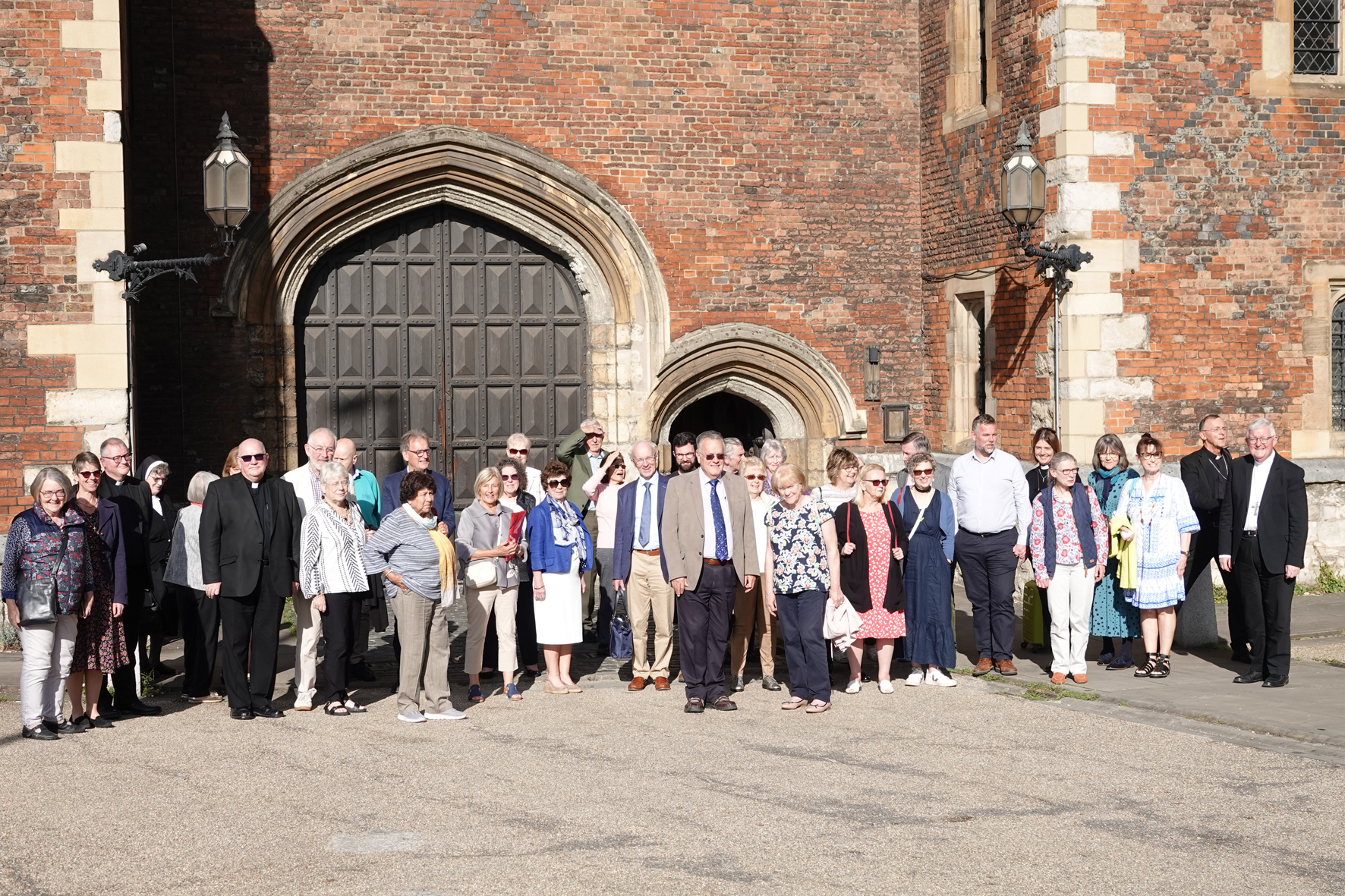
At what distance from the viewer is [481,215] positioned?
14.2 meters

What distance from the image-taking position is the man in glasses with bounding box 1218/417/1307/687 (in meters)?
9.02

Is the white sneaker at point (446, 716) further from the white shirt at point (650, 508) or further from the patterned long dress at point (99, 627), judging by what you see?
the patterned long dress at point (99, 627)

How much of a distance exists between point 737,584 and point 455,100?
260 inches

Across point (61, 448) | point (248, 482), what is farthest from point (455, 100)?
point (248, 482)

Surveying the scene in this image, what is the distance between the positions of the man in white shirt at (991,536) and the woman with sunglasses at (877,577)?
2.27ft

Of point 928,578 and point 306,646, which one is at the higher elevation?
point 928,578

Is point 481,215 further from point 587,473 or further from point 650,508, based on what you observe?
point 650,508

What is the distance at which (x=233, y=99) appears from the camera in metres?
13.2

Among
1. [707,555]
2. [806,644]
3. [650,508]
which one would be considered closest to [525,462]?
[650,508]

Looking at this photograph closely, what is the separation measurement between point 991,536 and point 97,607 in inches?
207

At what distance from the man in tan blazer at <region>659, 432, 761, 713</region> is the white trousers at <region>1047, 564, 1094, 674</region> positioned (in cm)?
196

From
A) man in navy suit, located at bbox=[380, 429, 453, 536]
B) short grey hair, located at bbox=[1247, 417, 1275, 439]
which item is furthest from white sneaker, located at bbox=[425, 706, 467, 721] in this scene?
short grey hair, located at bbox=[1247, 417, 1275, 439]

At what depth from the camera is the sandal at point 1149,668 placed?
939cm

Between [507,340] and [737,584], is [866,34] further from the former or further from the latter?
[737,584]
